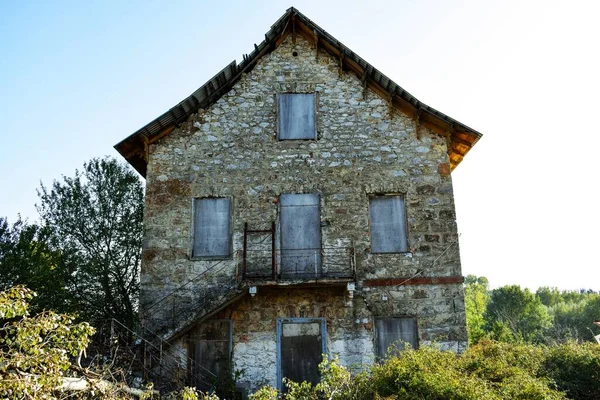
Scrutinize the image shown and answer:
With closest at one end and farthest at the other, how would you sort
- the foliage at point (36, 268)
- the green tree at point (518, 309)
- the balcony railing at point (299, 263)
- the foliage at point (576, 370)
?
the foliage at point (576, 370) < the balcony railing at point (299, 263) < the foliage at point (36, 268) < the green tree at point (518, 309)

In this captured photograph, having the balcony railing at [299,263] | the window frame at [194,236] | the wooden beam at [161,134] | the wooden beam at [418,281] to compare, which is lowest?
the wooden beam at [418,281]

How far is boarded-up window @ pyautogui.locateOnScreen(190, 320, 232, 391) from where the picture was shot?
12969 millimetres

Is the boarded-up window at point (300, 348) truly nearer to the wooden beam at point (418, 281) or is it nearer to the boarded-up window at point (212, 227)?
the wooden beam at point (418, 281)

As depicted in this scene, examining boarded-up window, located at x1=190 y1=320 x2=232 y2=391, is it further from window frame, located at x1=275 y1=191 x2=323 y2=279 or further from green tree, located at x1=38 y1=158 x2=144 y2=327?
green tree, located at x1=38 y1=158 x2=144 y2=327

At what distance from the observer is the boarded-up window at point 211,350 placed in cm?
1297

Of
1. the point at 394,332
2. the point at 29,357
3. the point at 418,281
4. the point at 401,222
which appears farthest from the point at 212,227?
the point at 29,357

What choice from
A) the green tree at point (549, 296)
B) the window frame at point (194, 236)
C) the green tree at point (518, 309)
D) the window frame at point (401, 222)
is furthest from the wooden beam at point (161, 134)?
the green tree at point (549, 296)

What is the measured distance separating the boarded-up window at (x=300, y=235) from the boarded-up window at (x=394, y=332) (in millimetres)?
2016

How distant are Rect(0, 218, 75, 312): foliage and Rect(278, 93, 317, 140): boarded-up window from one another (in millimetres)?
8767

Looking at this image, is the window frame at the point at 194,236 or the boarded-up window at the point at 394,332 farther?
the window frame at the point at 194,236

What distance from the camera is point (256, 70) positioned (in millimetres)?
15453

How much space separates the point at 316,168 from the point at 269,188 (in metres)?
1.36

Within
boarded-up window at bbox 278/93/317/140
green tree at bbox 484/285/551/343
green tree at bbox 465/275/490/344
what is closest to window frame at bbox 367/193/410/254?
boarded-up window at bbox 278/93/317/140

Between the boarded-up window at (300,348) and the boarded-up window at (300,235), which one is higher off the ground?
the boarded-up window at (300,235)
